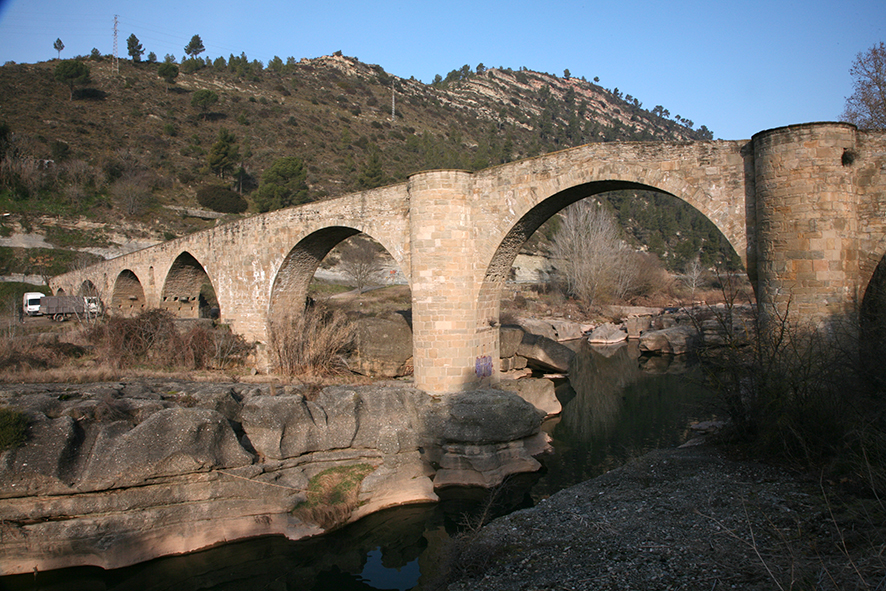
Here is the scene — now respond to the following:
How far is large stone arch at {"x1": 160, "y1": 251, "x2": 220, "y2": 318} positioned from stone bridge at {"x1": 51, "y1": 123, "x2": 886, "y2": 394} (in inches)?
56.7

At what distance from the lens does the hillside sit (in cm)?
3153

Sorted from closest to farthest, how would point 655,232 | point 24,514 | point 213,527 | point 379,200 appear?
point 24,514, point 213,527, point 379,200, point 655,232

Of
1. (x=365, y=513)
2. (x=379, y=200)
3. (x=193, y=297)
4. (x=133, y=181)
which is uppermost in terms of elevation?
(x=133, y=181)

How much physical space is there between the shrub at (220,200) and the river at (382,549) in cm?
3208

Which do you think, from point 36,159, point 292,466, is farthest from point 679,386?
point 36,159

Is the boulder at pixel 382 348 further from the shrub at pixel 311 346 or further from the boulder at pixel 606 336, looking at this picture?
the boulder at pixel 606 336

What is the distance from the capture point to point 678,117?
383 feet

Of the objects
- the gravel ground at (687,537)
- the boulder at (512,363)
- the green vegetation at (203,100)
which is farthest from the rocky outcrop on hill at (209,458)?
the green vegetation at (203,100)

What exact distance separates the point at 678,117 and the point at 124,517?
131151mm

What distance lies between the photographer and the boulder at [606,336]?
2277cm

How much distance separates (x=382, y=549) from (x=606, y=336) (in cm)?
1840

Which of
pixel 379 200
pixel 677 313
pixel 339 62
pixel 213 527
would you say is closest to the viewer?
pixel 213 527

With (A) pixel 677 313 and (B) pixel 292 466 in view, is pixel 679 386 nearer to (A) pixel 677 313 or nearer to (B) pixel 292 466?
(B) pixel 292 466

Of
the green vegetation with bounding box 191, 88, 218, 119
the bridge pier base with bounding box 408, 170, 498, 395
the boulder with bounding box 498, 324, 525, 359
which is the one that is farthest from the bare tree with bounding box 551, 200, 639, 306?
the green vegetation with bounding box 191, 88, 218, 119
